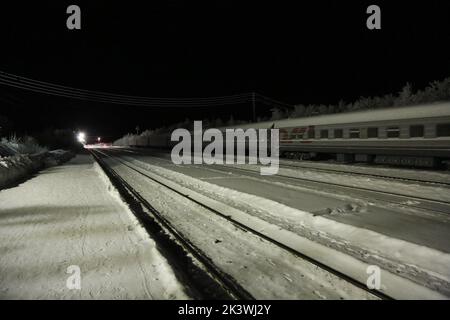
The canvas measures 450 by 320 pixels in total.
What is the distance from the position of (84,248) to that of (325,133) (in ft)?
62.8

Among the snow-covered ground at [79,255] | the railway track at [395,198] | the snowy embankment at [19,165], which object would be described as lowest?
the snow-covered ground at [79,255]

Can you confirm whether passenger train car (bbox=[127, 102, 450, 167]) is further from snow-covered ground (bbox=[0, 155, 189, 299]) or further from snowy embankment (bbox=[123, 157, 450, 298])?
snow-covered ground (bbox=[0, 155, 189, 299])

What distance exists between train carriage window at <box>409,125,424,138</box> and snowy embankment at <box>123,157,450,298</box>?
10.9m

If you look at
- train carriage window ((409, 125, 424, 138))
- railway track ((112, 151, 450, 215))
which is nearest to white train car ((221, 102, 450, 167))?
train carriage window ((409, 125, 424, 138))

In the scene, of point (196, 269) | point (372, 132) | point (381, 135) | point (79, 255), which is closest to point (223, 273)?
point (196, 269)

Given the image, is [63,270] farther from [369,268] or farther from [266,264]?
[369,268]

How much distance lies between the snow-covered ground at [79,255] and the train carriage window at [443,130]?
46.4 ft

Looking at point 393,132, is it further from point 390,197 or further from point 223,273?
point 223,273

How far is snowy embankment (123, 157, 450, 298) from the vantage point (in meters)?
4.58

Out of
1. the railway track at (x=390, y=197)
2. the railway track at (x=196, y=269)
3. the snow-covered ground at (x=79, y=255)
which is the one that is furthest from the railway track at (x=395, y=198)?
the snow-covered ground at (x=79, y=255)

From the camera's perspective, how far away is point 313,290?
4.11m

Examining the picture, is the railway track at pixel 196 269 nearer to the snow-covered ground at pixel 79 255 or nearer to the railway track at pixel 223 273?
the railway track at pixel 223 273

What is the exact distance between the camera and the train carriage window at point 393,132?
16.9 meters
